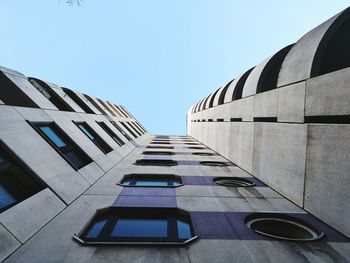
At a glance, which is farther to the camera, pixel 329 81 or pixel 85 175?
pixel 85 175

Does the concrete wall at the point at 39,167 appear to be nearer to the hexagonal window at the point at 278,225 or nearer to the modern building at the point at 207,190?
the modern building at the point at 207,190

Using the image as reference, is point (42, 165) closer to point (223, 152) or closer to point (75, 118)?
point (75, 118)

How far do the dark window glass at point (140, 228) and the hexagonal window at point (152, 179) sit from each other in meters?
4.21

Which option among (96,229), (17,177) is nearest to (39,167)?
(17,177)

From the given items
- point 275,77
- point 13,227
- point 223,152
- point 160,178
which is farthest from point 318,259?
point 223,152

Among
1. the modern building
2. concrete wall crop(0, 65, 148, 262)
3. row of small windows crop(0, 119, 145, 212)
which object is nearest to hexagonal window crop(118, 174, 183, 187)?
the modern building

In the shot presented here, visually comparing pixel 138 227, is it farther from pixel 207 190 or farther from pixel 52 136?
pixel 52 136

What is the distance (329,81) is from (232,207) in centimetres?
512

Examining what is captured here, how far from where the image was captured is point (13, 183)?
26.0ft

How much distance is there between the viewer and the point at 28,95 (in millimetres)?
12836

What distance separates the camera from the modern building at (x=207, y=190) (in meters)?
6.62

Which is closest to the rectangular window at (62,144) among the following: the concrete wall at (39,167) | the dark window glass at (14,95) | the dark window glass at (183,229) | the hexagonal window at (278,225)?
the concrete wall at (39,167)

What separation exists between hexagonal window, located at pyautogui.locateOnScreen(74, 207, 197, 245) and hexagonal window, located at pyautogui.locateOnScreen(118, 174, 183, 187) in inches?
150

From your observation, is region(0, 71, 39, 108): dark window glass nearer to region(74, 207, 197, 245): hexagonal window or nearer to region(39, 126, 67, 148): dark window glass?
region(39, 126, 67, 148): dark window glass
